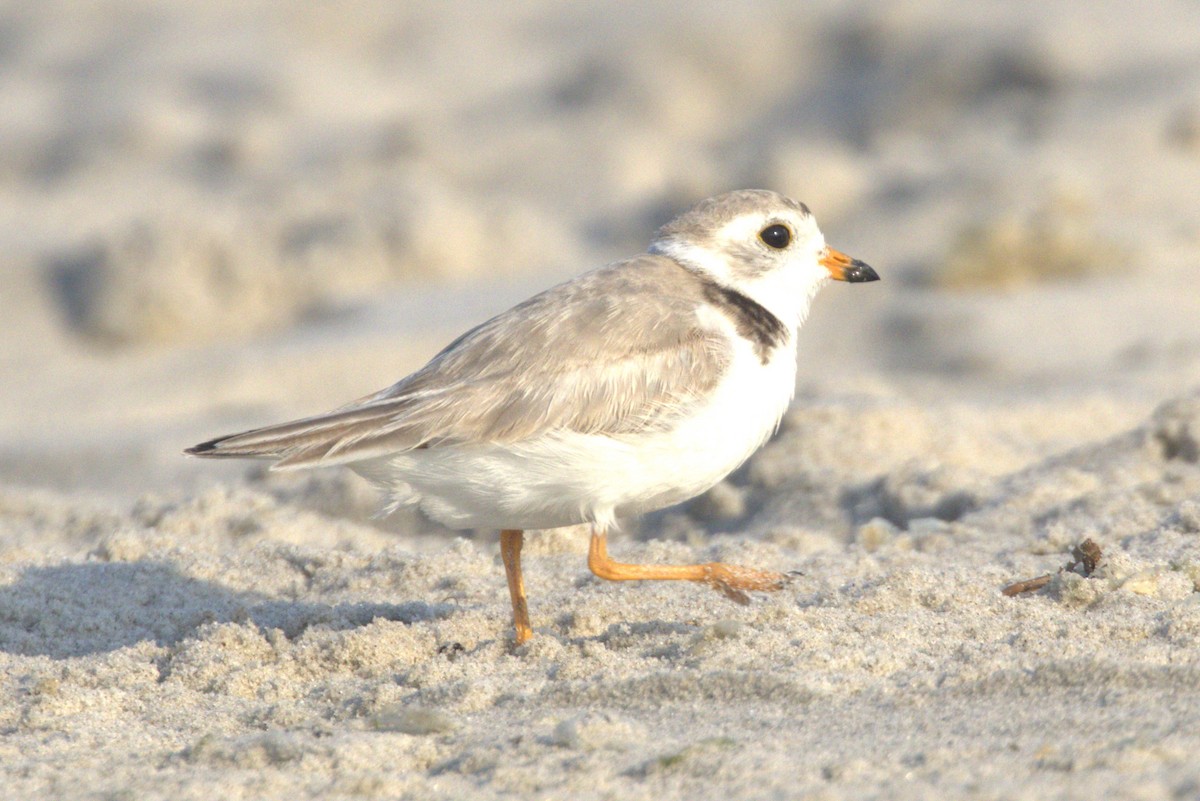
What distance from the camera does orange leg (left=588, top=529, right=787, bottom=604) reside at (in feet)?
14.1

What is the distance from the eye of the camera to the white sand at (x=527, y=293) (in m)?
3.40

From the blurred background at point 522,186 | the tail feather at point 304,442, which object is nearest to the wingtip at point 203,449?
the tail feather at point 304,442

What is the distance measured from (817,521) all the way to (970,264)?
5.40 metres

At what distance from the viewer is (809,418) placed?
274 inches

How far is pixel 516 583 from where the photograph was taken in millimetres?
4316

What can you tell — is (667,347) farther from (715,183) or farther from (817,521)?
(715,183)

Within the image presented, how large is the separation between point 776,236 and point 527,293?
6.61 meters

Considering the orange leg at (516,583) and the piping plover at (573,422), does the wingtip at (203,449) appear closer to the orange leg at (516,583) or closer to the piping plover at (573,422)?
the piping plover at (573,422)

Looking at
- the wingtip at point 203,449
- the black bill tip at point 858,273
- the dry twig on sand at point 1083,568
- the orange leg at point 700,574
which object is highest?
the black bill tip at point 858,273

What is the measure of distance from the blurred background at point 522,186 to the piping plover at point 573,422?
248 centimetres

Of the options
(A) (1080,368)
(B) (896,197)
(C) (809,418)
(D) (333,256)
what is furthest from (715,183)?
(C) (809,418)

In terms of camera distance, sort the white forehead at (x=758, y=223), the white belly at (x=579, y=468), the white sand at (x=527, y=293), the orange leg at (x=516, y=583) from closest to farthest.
A: the white sand at (x=527, y=293), the white belly at (x=579, y=468), the orange leg at (x=516, y=583), the white forehead at (x=758, y=223)

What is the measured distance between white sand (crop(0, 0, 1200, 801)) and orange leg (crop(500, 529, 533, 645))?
3.8 inches

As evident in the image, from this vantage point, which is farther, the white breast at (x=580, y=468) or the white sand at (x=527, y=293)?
the white breast at (x=580, y=468)
